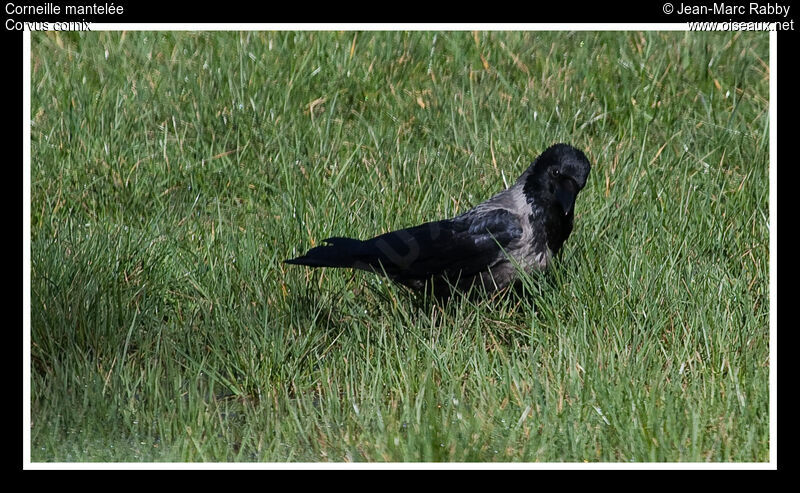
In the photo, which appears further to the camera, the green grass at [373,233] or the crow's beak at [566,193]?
the crow's beak at [566,193]

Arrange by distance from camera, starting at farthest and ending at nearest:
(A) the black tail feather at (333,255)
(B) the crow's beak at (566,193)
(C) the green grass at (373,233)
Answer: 1. (B) the crow's beak at (566,193)
2. (A) the black tail feather at (333,255)
3. (C) the green grass at (373,233)

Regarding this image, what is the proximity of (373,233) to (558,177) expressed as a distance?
2.80 ft

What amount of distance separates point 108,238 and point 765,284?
268cm

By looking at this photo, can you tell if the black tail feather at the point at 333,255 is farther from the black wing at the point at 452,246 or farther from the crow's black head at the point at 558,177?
the crow's black head at the point at 558,177

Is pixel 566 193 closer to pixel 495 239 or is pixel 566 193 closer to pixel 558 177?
pixel 558 177

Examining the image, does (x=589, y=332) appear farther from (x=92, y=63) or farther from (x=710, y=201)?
(x=92, y=63)

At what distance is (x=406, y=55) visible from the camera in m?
5.86

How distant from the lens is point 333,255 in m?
3.81

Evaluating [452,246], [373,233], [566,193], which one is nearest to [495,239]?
[452,246]

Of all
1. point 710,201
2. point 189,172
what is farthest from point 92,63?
point 710,201

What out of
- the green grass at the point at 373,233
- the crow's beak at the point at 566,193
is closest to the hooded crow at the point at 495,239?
the crow's beak at the point at 566,193

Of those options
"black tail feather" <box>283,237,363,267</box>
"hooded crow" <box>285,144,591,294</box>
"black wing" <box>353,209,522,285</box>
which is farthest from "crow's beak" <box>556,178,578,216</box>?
"black tail feather" <box>283,237,363,267</box>

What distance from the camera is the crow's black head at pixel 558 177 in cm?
400

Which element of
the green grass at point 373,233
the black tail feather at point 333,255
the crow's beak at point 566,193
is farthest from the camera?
the crow's beak at point 566,193
